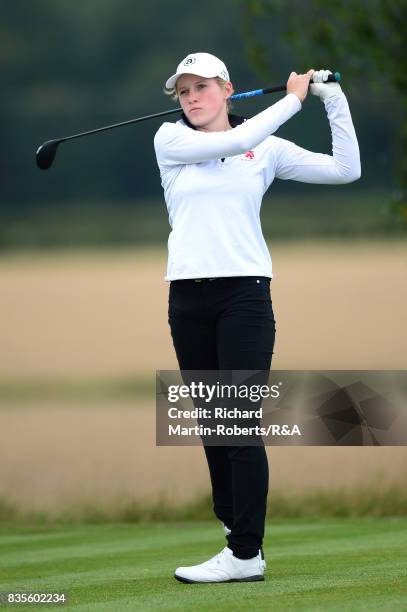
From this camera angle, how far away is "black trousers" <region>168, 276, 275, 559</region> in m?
4.60

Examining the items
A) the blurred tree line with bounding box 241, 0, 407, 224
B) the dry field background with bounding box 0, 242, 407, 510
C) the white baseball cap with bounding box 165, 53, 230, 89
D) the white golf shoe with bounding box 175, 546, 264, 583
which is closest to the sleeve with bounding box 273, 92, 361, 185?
the white baseball cap with bounding box 165, 53, 230, 89

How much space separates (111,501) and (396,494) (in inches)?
57.5

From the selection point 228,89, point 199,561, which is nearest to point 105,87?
point 199,561

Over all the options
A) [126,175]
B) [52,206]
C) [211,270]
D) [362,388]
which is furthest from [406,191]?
[52,206]

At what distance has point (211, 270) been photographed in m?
4.60

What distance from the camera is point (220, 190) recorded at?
4602 millimetres

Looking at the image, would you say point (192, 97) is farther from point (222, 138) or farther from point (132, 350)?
point (132, 350)

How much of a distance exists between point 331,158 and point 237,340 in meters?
0.68

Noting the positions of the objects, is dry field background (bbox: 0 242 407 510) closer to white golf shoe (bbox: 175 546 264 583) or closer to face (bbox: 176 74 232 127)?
white golf shoe (bbox: 175 546 264 583)

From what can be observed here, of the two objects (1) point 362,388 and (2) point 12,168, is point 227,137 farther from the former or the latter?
(2) point 12,168

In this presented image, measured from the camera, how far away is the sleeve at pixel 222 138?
453 cm

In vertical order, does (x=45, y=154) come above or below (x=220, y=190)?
above

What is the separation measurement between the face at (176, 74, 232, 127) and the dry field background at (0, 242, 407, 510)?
3.44 metres

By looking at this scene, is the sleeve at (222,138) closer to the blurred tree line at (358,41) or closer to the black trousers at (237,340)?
the black trousers at (237,340)
